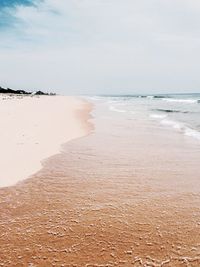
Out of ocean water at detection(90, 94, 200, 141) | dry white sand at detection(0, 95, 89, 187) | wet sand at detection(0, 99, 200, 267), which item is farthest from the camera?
ocean water at detection(90, 94, 200, 141)

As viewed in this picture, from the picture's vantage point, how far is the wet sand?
13.8 ft

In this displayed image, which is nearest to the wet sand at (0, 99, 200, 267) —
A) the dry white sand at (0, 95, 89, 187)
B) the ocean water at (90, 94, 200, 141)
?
the dry white sand at (0, 95, 89, 187)

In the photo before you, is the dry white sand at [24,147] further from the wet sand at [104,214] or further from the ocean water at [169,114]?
the ocean water at [169,114]

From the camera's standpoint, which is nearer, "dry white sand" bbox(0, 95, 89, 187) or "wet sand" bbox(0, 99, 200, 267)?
"wet sand" bbox(0, 99, 200, 267)

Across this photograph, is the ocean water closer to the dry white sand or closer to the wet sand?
the dry white sand

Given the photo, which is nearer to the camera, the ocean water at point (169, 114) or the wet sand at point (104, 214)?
the wet sand at point (104, 214)

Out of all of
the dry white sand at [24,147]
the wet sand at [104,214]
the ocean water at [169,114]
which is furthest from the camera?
the ocean water at [169,114]

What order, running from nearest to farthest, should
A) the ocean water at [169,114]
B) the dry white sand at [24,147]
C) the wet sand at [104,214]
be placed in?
1. the wet sand at [104,214]
2. the dry white sand at [24,147]
3. the ocean water at [169,114]

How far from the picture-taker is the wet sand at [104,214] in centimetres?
419

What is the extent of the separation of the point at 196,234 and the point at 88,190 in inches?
98.9

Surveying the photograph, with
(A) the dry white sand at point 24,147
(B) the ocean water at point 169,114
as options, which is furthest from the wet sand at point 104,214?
(B) the ocean water at point 169,114

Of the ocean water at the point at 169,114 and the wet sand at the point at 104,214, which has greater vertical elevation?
the ocean water at the point at 169,114

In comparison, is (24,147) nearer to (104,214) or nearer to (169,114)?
(104,214)

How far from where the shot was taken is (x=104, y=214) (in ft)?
18.0
